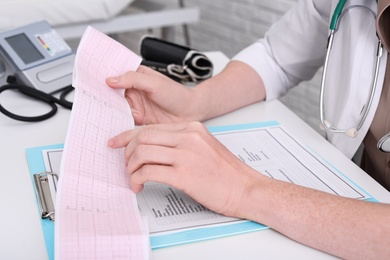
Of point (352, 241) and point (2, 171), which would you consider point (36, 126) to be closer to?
point (2, 171)

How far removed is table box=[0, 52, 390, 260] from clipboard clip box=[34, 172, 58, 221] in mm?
13

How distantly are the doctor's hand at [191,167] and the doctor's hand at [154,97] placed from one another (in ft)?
0.62

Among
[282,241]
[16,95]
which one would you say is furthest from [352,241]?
[16,95]

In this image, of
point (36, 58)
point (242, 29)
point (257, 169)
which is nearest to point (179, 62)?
point (36, 58)

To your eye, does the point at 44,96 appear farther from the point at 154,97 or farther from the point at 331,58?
the point at 331,58

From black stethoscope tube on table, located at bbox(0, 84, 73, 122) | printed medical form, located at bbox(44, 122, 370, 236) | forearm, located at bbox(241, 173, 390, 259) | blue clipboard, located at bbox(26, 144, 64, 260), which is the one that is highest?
forearm, located at bbox(241, 173, 390, 259)

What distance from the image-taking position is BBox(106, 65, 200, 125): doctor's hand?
88cm

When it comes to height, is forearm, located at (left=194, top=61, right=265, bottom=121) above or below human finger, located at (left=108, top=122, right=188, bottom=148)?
below

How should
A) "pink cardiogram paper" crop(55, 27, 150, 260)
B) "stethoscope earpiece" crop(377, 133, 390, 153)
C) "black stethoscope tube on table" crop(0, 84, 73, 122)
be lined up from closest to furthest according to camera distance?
1. "pink cardiogram paper" crop(55, 27, 150, 260)
2. "stethoscope earpiece" crop(377, 133, 390, 153)
3. "black stethoscope tube on table" crop(0, 84, 73, 122)

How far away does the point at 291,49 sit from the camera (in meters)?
1.14

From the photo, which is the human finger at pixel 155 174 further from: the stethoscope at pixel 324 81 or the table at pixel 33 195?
the stethoscope at pixel 324 81

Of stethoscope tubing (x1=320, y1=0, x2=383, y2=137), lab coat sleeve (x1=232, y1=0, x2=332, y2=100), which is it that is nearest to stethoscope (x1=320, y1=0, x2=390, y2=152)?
stethoscope tubing (x1=320, y1=0, x2=383, y2=137)

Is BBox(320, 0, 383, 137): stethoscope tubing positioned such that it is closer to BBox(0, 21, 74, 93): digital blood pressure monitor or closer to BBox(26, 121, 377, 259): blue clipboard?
BBox(26, 121, 377, 259): blue clipboard

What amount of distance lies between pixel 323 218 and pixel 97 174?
0.29m
